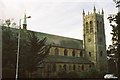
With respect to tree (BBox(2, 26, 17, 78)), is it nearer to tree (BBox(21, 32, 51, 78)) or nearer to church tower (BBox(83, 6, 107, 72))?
tree (BBox(21, 32, 51, 78))

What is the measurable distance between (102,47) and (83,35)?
25.4ft

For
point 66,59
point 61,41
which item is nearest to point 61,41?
point 61,41

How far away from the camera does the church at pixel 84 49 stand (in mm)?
66250

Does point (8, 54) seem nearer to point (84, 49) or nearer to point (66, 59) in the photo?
point (66, 59)

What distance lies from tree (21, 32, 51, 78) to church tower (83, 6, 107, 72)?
94.5 feet

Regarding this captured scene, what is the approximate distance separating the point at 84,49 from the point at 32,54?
36262 mm

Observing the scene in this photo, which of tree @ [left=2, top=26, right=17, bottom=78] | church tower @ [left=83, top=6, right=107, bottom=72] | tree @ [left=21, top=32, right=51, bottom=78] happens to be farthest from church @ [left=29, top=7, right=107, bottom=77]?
tree @ [left=2, top=26, right=17, bottom=78]

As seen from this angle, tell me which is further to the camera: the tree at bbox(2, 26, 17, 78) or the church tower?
the church tower

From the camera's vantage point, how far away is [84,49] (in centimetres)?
7881

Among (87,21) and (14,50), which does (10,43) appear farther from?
(87,21)

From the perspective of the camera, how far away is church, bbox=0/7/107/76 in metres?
66.2

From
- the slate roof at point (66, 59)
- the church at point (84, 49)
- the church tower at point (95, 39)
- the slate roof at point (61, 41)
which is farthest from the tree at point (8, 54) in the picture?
the church tower at point (95, 39)

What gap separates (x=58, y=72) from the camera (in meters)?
58.9

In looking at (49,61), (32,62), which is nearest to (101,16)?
(49,61)
